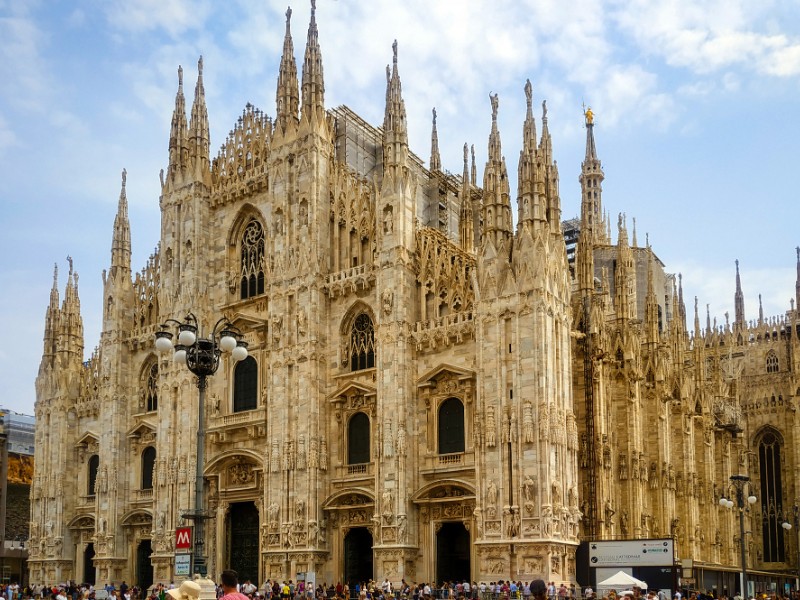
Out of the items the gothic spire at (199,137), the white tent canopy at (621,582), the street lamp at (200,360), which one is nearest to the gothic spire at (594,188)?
the gothic spire at (199,137)

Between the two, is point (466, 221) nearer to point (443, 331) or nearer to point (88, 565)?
point (443, 331)

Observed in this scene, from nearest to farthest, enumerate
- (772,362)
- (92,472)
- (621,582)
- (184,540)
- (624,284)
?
(184,540) → (621,582) → (624,284) → (92,472) → (772,362)

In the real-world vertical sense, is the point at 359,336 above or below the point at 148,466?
above

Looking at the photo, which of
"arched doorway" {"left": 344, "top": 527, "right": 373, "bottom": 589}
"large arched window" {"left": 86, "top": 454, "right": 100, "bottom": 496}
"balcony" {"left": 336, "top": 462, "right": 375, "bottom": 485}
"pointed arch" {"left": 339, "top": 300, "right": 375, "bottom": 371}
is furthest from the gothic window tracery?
"large arched window" {"left": 86, "top": 454, "right": 100, "bottom": 496}

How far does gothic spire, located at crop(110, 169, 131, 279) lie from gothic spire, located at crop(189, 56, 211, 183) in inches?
231

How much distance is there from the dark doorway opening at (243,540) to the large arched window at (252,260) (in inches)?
376

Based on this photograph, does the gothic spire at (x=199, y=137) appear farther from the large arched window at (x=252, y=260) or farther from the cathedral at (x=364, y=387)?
the large arched window at (x=252, y=260)

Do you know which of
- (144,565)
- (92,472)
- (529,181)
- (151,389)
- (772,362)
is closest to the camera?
(529,181)

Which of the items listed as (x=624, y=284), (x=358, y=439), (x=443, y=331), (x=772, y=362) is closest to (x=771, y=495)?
(x=772, y=362)

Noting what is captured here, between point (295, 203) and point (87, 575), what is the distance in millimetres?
21882

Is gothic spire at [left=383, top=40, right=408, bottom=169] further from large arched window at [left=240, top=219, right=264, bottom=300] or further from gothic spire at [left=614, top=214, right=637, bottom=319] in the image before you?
gothic spire at [left=614, top=214, right=637, bottom=319]

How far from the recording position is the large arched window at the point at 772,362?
71.6 metres

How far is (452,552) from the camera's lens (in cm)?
3825

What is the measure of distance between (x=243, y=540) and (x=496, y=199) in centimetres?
1851
